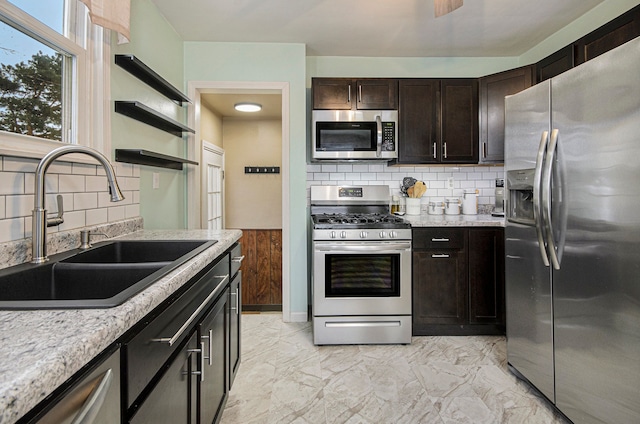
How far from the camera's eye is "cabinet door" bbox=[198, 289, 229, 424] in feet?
4.23

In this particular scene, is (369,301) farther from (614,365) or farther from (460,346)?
(614,365)

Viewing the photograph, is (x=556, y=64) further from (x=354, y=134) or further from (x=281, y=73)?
(x=281, y=73)

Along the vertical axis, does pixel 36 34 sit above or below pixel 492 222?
above

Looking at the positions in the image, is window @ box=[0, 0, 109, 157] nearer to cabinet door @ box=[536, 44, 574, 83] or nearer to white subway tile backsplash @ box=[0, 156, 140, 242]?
white subway tile backsplash @ box=[0, 156, 140, 242]

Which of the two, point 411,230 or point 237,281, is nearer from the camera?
point 237,281

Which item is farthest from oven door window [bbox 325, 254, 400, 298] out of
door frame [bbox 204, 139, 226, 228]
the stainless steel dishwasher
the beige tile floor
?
the stainless steel dishwasher

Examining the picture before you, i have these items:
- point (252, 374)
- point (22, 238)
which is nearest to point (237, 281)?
point (252, 374)

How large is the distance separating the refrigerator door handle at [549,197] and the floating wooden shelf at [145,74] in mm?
2245

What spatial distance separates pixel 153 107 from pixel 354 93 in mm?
1655

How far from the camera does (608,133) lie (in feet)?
4.75

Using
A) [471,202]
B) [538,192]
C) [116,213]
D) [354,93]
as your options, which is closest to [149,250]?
[116,213]

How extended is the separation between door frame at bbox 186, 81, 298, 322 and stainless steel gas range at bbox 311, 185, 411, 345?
0.56 metres

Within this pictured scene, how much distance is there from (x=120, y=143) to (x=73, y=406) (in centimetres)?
171

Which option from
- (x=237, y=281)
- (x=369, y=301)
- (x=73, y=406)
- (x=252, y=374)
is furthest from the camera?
(x=369, y=301)
